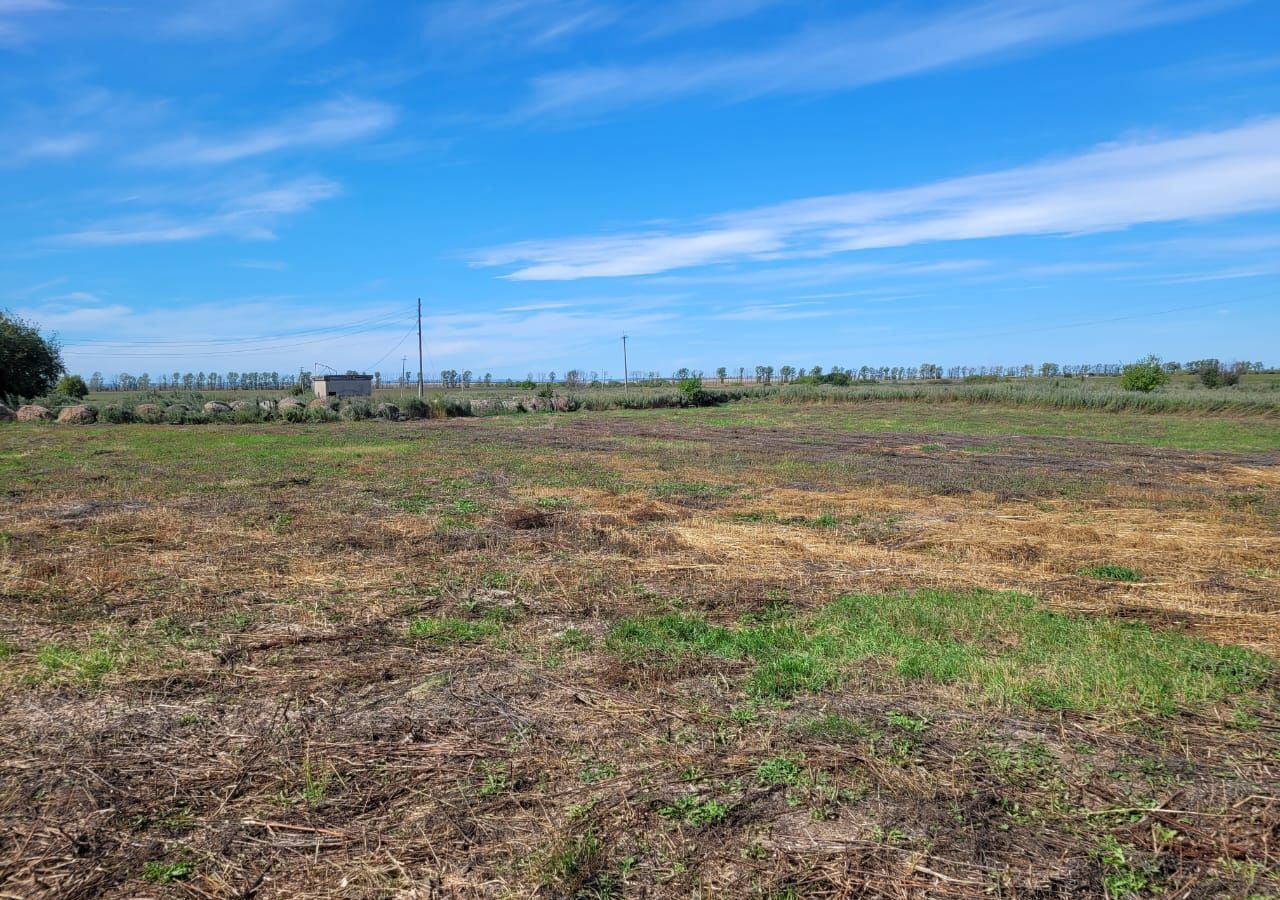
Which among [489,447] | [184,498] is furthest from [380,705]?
[489,447]

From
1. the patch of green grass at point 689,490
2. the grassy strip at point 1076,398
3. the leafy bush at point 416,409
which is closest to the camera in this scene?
the patch of green grass at point 689,490

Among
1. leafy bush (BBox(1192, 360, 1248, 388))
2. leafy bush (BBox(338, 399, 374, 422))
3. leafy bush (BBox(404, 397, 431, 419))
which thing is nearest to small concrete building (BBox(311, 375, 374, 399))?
leafy bush (BBox(404, 397, 431, 419))

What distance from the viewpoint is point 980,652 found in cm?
549

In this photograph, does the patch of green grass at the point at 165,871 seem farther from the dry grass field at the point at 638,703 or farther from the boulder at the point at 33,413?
the boulder at the point at 33,413

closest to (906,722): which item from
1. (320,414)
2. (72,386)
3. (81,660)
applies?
(81,660)

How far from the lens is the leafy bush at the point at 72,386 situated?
171 ft

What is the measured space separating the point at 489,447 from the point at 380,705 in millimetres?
18470

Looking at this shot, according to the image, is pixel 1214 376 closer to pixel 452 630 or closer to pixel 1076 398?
pixel 1076 398

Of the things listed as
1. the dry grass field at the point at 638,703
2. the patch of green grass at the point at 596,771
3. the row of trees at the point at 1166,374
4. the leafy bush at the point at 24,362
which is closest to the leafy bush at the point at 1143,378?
the row of trees at the point at 1166,374

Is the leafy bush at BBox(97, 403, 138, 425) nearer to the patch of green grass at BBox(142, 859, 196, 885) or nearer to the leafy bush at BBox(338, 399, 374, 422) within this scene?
the leafy bush at BBox(338, 399, 374, 422)

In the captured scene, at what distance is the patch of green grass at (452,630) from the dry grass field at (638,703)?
36mm

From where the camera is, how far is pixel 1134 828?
11.2 feet

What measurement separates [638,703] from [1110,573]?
5.68m

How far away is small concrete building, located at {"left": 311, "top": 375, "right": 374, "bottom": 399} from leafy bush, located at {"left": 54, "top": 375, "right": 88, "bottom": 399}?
1559cm
